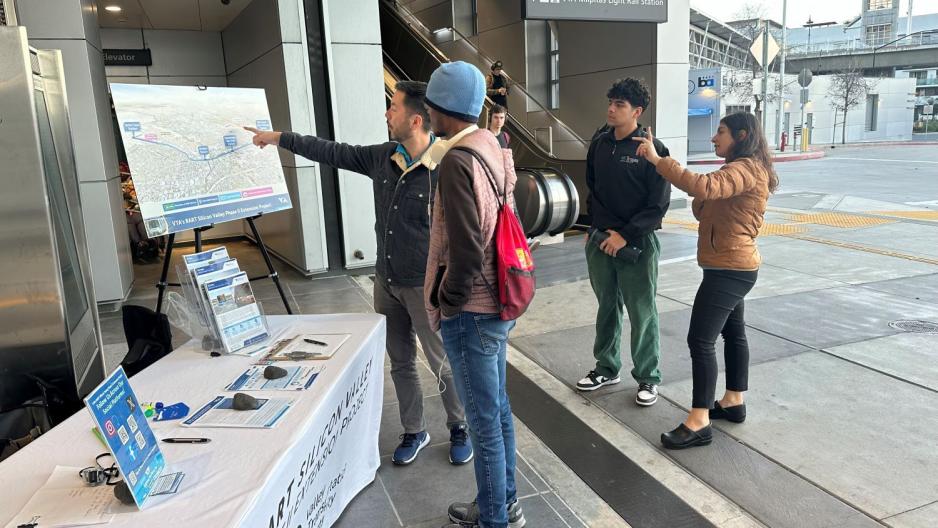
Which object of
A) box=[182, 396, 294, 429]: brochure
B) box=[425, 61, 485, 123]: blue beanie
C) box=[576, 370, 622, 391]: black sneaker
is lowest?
box=[576, 370, 622, 391]: black sneaker

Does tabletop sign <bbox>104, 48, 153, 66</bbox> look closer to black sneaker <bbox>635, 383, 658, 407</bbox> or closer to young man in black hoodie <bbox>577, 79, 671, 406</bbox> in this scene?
young man in black hoodie <bbox>577, 79, 671, 406</bbox>

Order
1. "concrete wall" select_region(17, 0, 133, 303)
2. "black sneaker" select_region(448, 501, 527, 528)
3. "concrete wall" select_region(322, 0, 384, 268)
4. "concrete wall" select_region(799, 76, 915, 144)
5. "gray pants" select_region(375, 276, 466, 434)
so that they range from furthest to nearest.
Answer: "concrete wall" select_region(799, 76, 915, 144)
"concrete wall" select_region(322, 0, 384, 268)
"concrete wall" select_region(17, 0, 133, 303)
"gray pants" select_region(375, 276, 466, 434)
"black sneaker" select_region(448, 501, 527, 528)

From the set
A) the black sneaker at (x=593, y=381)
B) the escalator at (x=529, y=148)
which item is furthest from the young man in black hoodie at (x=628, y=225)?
the escalator at (x=529, y=148)

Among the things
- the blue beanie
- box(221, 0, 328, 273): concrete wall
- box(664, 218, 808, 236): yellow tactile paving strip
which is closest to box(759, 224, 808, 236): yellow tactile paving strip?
box(664, 218, 808, 236): yellow tactile paving strip

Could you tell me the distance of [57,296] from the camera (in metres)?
2.58

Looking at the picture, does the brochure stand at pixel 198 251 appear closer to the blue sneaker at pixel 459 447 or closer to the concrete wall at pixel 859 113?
Answer: the blue sneaker at pixel 459 447

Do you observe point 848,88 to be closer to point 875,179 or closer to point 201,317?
point 875,179

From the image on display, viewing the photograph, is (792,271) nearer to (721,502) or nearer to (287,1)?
(721,502)

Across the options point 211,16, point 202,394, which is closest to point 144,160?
point 202,394

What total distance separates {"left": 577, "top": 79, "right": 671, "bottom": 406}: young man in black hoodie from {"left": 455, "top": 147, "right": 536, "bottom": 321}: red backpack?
1.48 meters

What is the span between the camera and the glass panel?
269cm

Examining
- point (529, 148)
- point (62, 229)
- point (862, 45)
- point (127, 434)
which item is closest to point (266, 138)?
point (62, 229)

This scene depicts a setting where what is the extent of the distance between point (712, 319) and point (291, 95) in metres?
5.20

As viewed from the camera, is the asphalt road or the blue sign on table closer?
the blue sign on table
